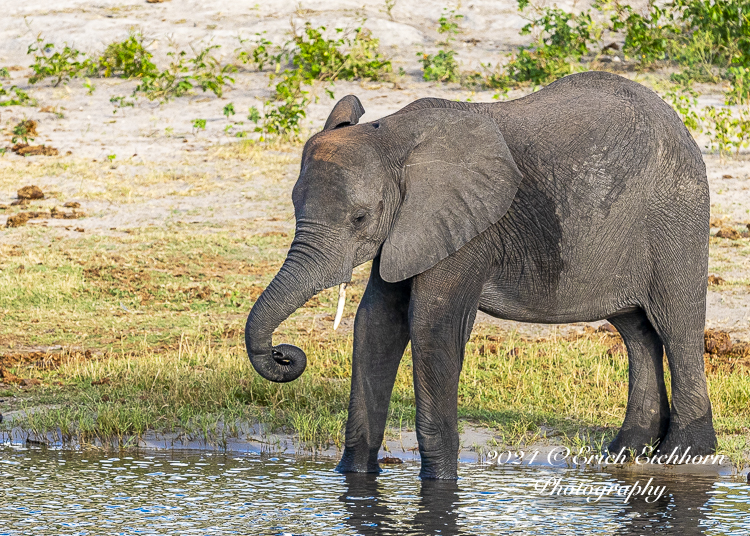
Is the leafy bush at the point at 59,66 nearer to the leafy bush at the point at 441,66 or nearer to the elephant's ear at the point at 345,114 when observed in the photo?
the leafy bush at the point at 441,66

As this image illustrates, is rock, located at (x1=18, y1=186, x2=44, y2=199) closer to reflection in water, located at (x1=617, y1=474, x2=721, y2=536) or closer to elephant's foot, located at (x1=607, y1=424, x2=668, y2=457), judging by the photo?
elephant's foot, located at (x1=607, y1=424, x2=668, y2=457)

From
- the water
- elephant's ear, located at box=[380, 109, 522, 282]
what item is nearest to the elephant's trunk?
elephant's ear, located at box=[380, 109, 522, 282]

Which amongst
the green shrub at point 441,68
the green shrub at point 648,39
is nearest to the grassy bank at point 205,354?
the green shrub at point 441,68

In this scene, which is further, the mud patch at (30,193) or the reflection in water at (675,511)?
the mud patch at (30,193)

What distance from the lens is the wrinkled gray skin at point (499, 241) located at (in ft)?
20.6

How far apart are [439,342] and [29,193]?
9.43 meters

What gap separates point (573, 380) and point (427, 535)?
338cm

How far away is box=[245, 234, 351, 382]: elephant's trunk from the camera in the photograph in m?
6.07

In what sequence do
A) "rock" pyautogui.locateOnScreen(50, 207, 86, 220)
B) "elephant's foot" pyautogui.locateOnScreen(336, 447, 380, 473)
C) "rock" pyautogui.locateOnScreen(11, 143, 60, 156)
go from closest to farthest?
"elephant's foot" pyautogui.locateOnScreen(336, 447, 380, 473)
"rock" pyautogui.locateOnScreen(50, 207, 86, 220)
"rock" pyautogui.locateOnScreen(11, 143, 60, 156)

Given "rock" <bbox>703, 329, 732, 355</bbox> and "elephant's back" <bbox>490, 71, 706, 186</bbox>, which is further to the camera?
"rock" <bbox>703, 329, 732, 355</bbox>

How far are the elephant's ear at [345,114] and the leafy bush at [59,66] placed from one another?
13.2m

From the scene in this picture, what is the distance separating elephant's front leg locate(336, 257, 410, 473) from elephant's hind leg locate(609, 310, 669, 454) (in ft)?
4.92

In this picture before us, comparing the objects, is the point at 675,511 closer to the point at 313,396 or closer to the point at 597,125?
the point at 597,125

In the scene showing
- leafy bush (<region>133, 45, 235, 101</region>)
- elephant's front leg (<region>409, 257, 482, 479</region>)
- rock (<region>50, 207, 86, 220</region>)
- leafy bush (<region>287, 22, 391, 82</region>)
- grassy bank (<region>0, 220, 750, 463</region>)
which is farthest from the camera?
leafy bush (<region>287, 22, 391, 82</region>)
